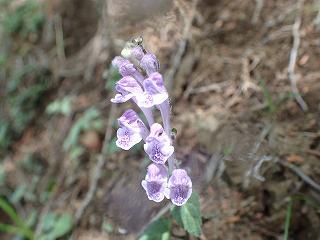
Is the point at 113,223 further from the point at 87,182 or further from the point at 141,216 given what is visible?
the point at 87,182

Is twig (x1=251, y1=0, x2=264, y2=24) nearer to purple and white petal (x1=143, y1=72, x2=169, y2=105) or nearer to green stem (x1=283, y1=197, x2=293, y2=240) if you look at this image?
green stem (x1=283, y1=197, x2=293, y2=240)

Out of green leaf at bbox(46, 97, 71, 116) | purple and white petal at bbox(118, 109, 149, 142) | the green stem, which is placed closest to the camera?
purple and white petal at bbox(118, 109, 149, 142)

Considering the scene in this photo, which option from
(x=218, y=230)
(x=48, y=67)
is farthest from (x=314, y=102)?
(x=48, y=67)

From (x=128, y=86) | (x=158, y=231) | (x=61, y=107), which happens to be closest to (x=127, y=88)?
(x=128, y=86)

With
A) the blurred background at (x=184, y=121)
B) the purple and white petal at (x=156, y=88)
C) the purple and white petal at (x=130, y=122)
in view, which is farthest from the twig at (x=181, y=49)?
the purple and white petal at (x=156, y=88)

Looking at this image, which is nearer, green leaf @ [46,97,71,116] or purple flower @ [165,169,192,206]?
purple flower @ [165,169,192,206]

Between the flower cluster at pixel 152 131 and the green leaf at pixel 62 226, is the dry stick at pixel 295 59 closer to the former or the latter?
the flower cluster at pixel 152 131

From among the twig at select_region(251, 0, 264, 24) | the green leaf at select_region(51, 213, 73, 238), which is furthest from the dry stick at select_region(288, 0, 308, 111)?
the green leaf at select_region(51, 213, 73, 238)
